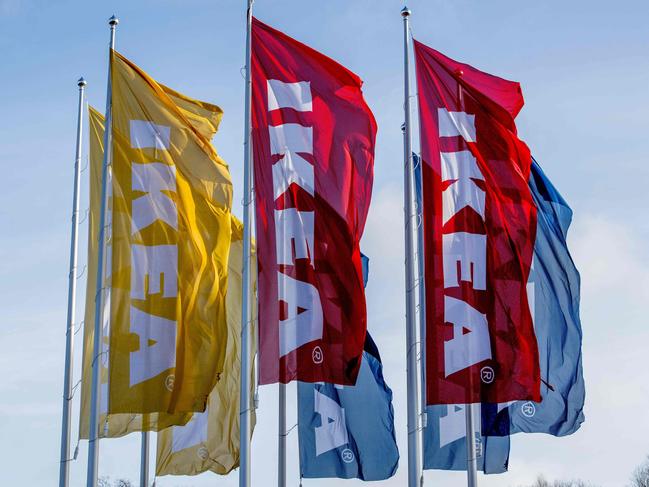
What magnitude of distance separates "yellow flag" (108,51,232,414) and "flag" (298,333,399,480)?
7.89m

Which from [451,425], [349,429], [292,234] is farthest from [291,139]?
[451,425]

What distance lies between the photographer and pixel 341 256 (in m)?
23.6

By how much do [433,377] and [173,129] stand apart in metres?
7.46

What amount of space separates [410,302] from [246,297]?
10.4 ft

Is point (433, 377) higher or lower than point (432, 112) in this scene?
lower

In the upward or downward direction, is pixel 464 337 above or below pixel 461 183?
below

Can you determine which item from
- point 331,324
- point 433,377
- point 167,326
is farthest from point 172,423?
point 433,377

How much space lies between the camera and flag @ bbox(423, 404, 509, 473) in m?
33.1

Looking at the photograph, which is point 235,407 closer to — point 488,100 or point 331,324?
point 331,324

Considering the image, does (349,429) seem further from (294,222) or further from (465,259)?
(294,222)

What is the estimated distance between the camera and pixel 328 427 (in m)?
32.2

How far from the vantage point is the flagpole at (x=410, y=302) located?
22938 mm

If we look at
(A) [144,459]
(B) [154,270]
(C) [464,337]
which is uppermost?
(B) [154,270]

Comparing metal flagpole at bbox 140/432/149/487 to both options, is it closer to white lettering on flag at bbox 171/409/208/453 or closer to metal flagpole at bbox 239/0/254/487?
white lettering on flag at bbox 171/409/208/453
